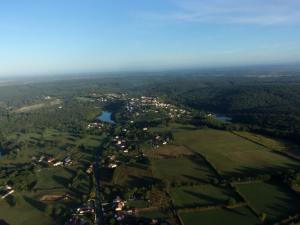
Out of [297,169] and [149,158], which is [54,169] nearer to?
[149,158]

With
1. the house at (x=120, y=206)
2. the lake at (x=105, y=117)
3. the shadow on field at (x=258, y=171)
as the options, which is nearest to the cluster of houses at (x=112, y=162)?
the house at (x=120, y=206)

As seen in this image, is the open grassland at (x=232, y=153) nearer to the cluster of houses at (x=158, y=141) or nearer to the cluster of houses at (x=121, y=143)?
the cluster of houses at (x=158, y=141)

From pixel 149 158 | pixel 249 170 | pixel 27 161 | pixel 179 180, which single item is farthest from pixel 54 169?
pixel 249 170

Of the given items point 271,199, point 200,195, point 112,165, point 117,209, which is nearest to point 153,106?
point 112,165

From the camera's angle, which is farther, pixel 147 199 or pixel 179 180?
pixel 179 180

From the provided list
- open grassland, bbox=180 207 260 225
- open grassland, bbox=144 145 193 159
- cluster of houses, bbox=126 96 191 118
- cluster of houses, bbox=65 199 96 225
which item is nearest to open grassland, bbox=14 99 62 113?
cluster of houses, bbox=126 96 191 118
